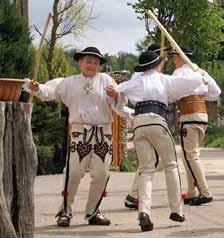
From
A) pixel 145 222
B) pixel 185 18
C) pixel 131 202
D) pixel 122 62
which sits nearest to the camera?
pixel 145 222

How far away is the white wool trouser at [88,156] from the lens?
7074mm

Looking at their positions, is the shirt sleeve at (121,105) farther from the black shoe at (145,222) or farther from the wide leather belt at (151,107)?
the black shoe at (145,222)

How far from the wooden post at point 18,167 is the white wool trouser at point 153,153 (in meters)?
2.38

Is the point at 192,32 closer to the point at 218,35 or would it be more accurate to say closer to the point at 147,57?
the point at 218,35

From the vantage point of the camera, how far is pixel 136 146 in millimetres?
7055

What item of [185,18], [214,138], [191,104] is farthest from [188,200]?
[214,138]

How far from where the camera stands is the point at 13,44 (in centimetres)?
1263

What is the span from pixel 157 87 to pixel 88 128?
29.9 inches

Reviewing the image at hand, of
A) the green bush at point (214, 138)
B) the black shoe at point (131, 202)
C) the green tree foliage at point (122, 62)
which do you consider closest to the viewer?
the black shoe at point (131, 202)

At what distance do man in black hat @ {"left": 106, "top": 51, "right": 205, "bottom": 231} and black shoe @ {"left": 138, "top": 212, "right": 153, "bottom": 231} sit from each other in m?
0.18

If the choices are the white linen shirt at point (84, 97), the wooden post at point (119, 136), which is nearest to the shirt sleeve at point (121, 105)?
the white linen shirt at point (84, 97)

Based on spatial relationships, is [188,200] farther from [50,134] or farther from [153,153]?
[50,134]

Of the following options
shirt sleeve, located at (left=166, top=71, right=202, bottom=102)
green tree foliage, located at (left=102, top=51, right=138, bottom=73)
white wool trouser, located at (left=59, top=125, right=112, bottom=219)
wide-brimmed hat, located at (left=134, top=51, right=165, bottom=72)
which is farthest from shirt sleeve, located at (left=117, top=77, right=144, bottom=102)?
green tree foliage, located at (left=102, top=51, right=138, bottom=73)

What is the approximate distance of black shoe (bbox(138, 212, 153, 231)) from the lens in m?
6.69
